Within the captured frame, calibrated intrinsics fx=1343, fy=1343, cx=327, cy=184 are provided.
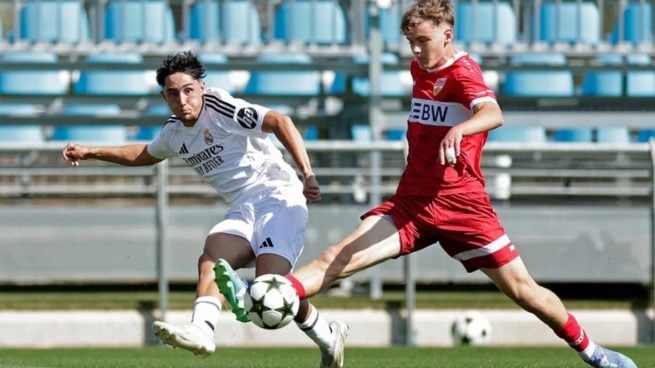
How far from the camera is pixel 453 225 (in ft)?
23.3

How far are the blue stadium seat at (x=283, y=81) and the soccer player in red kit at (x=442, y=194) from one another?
9046mm

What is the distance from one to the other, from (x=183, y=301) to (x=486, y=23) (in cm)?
618

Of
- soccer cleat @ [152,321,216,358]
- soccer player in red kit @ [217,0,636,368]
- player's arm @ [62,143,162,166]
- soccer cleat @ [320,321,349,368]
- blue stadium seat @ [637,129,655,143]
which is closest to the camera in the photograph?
soccer cleat @ [152,321,216,358]

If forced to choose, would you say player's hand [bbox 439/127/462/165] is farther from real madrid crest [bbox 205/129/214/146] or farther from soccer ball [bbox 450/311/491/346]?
soccer ball [bbox 450/311/491/346]

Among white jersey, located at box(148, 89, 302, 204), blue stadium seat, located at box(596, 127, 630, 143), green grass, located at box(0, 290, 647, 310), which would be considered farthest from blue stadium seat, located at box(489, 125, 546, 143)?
white jersey, located at box(148, 89, 302, 204)

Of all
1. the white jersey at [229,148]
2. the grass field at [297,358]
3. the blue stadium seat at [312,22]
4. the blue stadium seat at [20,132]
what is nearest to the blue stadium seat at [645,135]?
the blue stadium seat at [312,22]

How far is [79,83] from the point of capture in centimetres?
1639

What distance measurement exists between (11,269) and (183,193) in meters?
1.77

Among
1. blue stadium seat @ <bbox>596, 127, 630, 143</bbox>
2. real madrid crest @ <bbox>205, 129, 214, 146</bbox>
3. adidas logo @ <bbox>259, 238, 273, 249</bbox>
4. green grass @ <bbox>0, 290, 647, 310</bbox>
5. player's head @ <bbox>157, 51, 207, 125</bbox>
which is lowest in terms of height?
green grass @ <bbox>0, 290, 647, 310</bbox>

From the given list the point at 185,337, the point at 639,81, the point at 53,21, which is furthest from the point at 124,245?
the point at 639,81

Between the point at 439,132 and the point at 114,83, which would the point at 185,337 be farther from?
the point at 114,83

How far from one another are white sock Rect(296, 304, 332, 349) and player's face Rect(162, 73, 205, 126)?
4.27ft

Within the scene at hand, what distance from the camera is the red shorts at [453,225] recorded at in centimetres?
707

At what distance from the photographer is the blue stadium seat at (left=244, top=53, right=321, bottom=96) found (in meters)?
16.2
